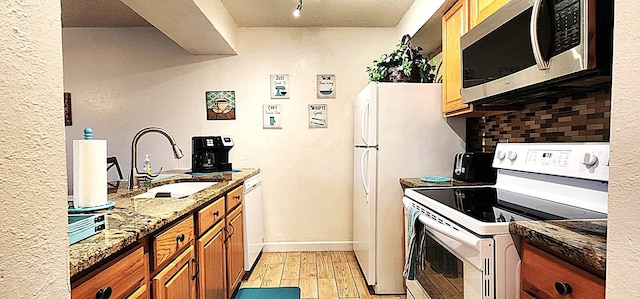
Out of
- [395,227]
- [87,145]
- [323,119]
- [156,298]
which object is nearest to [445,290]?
[395,227]

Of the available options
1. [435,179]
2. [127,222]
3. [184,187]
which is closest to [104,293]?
[127,222]

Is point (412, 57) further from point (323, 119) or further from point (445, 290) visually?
point (445, 290)

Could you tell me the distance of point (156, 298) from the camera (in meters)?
1.33

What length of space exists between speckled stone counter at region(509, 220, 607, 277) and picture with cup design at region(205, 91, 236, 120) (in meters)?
3.10

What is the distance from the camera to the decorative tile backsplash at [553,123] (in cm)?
163

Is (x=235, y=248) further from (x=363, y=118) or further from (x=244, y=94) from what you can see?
(x=244, y=94)

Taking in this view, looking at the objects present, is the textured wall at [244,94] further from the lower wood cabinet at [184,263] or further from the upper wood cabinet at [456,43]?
the upper wood cabinet at [456,43]

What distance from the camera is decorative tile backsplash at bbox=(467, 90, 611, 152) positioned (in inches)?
64.3

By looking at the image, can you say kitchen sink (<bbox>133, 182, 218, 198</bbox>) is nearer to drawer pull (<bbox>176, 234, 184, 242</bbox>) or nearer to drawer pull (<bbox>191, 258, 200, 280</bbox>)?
drawer pull (<bbox>191, 258, 200, 280</bbox>)

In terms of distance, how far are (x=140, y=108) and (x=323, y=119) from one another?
6.22 feet

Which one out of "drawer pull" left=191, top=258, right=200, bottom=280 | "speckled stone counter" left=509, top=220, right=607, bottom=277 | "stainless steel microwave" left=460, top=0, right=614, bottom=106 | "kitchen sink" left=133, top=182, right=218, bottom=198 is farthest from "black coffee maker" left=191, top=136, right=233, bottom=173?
"speckled stone counter" left=509, top=220, right=607, bottom=277

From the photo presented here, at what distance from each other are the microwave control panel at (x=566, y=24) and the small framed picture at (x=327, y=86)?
257cm

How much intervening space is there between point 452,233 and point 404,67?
61.5 inches

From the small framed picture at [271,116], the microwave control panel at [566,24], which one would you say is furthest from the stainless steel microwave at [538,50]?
the small framed picture at [271,116]
